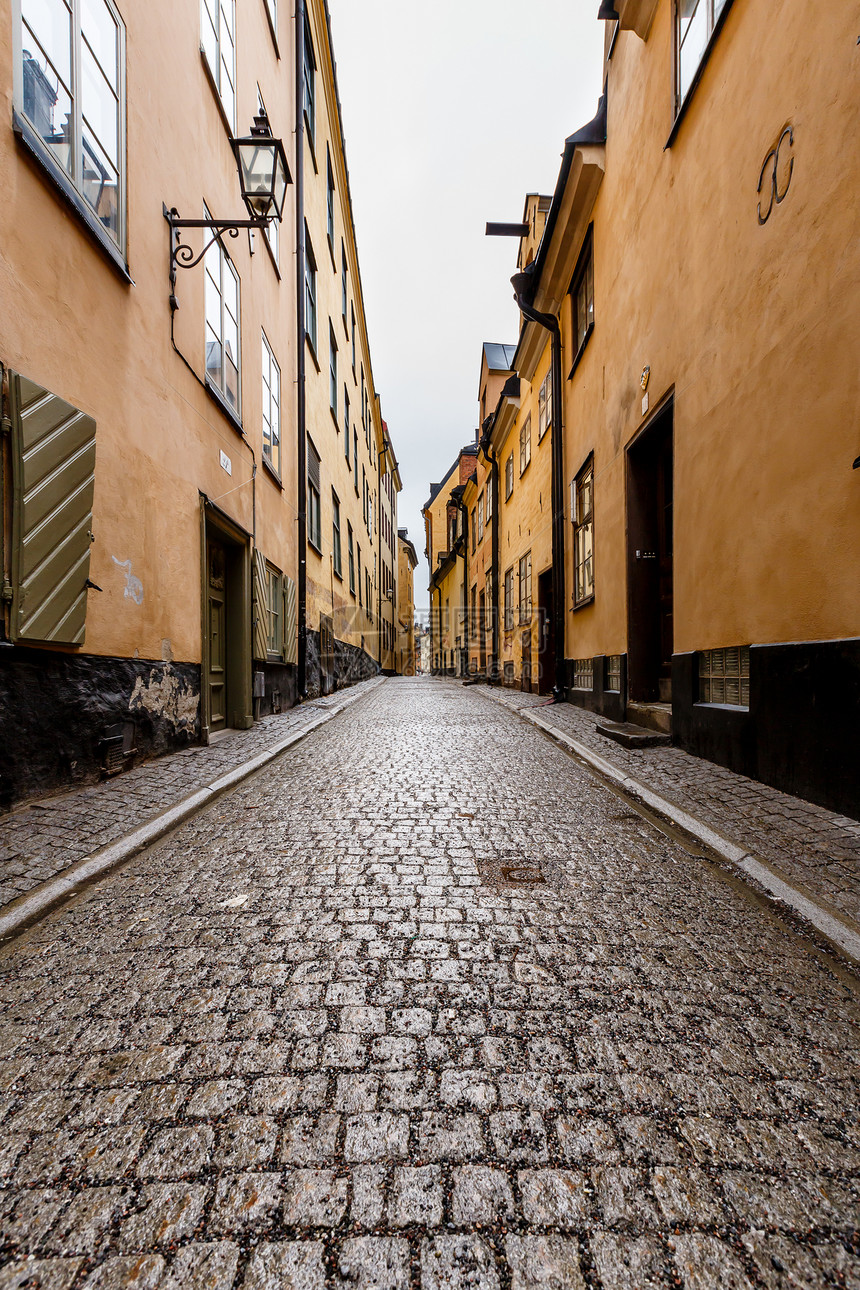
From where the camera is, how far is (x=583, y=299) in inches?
411

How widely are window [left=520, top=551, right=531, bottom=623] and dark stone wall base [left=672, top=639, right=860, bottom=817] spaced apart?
35.6 ft

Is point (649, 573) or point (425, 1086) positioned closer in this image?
point (425, 1086)

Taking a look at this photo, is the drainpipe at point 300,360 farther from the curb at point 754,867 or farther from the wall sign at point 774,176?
the wall sign at point 774,176

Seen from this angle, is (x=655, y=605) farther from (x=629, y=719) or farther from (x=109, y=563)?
(x=109, y=563)

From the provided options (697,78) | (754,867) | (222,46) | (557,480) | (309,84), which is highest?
(309,84)

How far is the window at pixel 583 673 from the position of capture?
9.76m

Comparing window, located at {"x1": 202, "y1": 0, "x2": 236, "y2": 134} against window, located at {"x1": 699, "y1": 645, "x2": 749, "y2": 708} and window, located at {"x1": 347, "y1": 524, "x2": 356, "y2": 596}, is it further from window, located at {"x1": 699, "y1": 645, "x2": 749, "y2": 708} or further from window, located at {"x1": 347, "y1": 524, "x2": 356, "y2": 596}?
window, located at {"x1": 347, "y1": 524, "x2": 356, "y2": 596}

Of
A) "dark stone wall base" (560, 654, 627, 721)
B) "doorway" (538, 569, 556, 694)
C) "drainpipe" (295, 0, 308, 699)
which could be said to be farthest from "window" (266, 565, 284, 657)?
"doorway" (538, 569, 556, 694)

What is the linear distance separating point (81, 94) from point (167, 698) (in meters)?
4.37

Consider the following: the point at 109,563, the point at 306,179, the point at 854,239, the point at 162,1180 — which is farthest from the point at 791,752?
the point at 306,179

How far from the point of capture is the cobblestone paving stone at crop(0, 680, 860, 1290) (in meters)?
1.25

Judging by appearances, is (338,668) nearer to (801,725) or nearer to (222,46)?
(222,46)

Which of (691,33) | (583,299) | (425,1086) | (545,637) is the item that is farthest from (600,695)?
(425,1086)

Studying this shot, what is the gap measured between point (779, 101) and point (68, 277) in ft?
15.2
